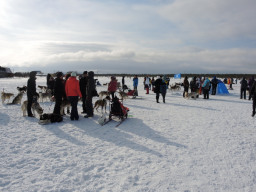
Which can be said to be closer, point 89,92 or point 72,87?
point 72,87

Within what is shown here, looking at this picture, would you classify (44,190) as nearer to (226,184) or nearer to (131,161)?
(131,161)

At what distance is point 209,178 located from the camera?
122 inches

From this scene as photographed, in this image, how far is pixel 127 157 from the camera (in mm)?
3877

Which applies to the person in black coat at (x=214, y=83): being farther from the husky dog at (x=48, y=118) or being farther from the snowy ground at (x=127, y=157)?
the husky dog at (x=48, y=118)

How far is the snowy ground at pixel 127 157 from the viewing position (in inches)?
116

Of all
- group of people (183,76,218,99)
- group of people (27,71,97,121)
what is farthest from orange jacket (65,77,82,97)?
group of people (183,76,218,99)

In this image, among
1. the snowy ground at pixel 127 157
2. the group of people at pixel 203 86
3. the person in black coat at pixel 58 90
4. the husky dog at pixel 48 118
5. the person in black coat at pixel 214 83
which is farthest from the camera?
the person in black coat at pixel 214 83

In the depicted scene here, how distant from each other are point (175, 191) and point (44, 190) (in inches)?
76.3

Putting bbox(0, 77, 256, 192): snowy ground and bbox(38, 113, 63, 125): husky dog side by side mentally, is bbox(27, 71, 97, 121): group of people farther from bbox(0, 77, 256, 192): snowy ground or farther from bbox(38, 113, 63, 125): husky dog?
bbox(0, 77, 256, 192): snowy ground

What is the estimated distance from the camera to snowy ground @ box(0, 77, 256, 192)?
9.68 ft

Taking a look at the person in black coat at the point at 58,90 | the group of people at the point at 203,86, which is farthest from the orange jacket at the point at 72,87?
the group of people at the point at 203,86

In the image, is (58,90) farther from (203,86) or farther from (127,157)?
(203,86)

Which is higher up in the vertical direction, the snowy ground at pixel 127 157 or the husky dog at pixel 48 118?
the husky dog at pixel 48 118

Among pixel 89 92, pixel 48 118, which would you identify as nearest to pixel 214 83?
pixel 89 92
